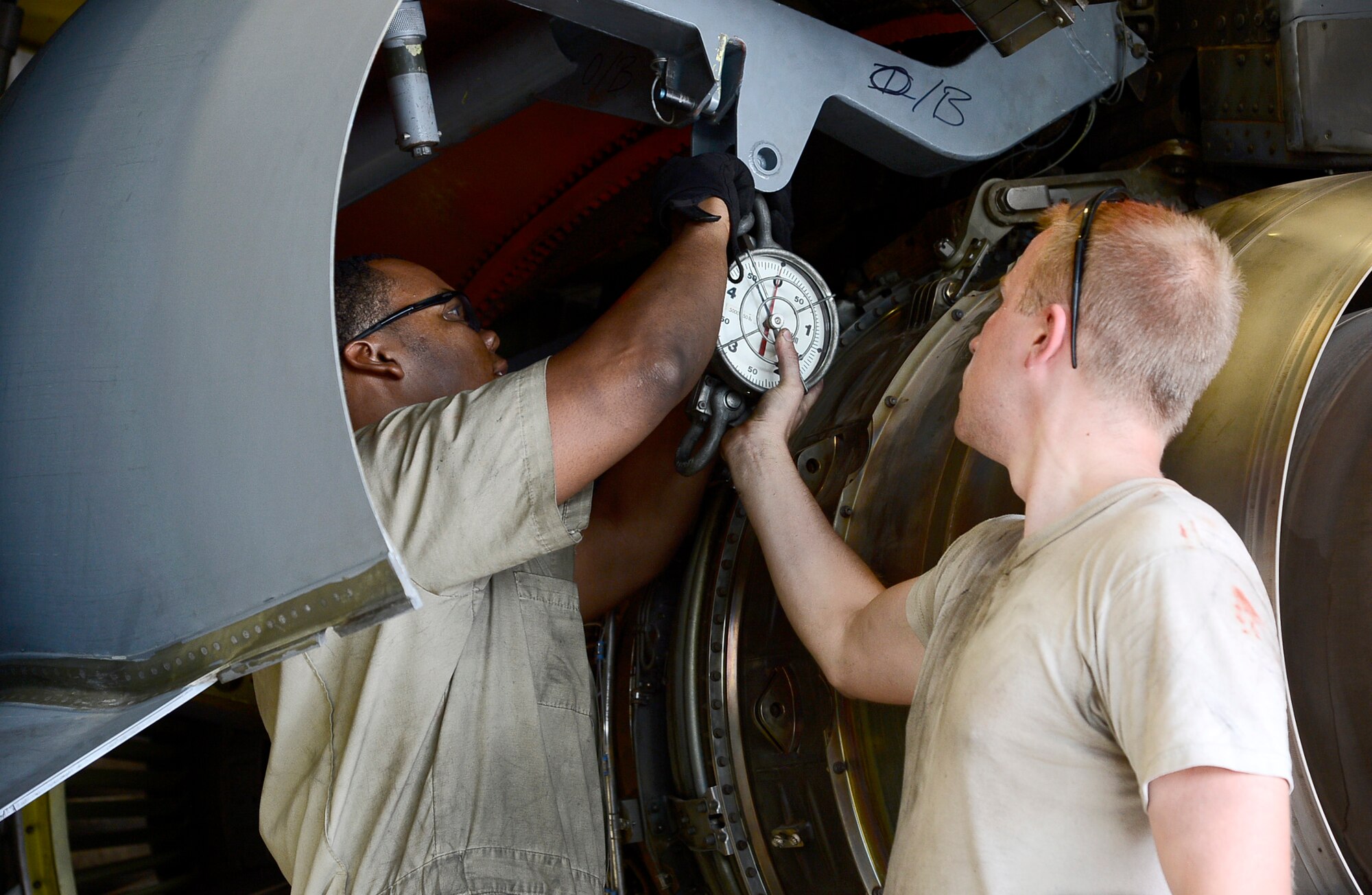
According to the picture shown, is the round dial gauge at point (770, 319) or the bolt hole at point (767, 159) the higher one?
the bolt hole at point (767, 159)

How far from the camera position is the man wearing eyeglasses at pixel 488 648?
1.72m

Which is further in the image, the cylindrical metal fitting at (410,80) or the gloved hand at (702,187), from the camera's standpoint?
the gloved hand at (702,187)

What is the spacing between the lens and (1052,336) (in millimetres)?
1342

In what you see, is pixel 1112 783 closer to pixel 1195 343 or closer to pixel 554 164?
pixel 1195 343

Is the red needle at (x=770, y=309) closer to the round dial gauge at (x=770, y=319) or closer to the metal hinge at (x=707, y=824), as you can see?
the round dial gauge at (x=770, y=319)

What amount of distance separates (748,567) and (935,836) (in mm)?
986

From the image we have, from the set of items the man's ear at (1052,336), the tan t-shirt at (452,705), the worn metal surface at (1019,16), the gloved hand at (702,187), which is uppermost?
the worn metal surface at (1019,16)

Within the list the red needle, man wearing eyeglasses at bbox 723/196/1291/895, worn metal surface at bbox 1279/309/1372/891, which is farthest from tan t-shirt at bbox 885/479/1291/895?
the red needle

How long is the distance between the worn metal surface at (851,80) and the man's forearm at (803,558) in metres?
0.49

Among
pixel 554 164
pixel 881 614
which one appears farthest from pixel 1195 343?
pixel 554 164

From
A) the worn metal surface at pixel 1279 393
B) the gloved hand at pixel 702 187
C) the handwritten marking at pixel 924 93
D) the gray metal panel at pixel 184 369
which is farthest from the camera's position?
the handwritten marking at pixel 924 93

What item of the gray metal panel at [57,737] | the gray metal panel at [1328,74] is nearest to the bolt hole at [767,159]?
the gray metal panel at [1328,74]

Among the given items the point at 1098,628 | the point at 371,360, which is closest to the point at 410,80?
the point at 371,360

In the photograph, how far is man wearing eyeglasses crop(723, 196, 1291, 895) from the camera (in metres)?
0.99
